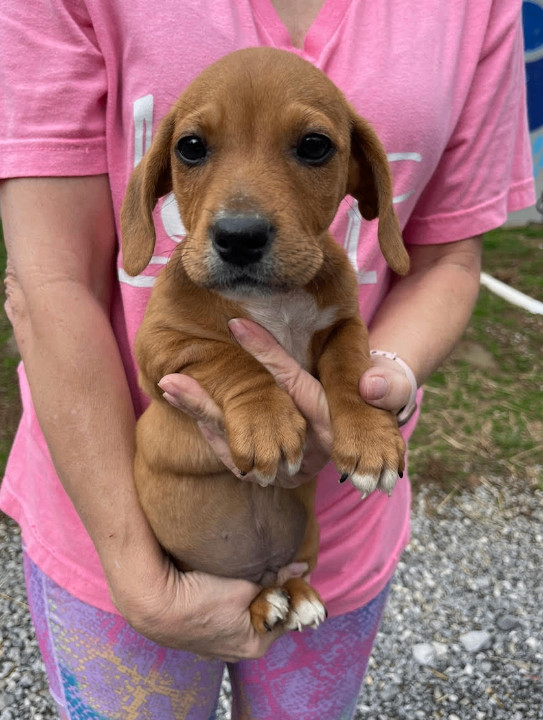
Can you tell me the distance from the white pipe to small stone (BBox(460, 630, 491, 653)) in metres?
4.57

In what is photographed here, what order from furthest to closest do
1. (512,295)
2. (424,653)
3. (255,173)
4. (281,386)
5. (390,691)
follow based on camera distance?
(512,295) → (424,653) → (390,691) → (281,386) → (255,173)

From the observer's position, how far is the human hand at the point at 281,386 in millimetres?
1763

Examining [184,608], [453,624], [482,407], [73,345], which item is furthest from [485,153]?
[482,407]

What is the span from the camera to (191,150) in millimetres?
1848

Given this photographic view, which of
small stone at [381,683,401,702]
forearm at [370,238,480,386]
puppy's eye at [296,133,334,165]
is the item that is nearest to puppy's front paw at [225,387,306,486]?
forearm at [370,238,480,386]

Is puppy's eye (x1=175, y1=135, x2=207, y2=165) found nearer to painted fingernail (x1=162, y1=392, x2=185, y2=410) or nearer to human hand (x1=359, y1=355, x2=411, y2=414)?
painted fingernail (x1=162, y1=392, x2=185, y2=410)

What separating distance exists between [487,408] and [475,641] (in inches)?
98.3

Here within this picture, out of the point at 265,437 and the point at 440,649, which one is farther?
the point at 440,649

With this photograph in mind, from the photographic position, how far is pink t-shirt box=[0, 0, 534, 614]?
1765 mm

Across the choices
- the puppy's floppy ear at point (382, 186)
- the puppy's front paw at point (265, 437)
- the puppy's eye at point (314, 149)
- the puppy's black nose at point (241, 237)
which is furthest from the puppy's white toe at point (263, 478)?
the puppy's eye at point (314, 149)

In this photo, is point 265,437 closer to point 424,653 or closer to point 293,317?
point 293,317

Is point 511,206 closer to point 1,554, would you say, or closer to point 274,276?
point 274,276

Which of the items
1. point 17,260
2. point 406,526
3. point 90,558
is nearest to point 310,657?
point 406,526

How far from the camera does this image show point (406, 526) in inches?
101
